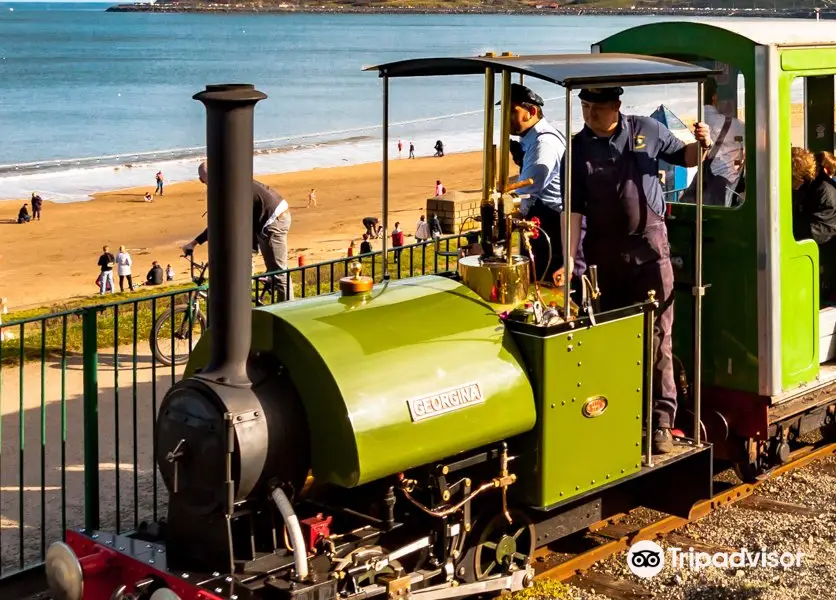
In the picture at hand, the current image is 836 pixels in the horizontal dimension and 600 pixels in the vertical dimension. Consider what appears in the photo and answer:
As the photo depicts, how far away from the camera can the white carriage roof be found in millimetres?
7188

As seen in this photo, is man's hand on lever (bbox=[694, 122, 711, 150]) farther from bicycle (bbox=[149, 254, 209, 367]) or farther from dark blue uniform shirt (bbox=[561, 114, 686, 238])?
bicycle (bbox=[149, 254, 209, 367])

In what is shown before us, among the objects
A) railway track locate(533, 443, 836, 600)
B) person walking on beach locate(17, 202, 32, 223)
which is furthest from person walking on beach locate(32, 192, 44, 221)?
railway track locate(533, 443, 836, 600)

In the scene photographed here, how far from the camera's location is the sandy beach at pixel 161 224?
27516 mm

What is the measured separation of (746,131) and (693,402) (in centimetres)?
160

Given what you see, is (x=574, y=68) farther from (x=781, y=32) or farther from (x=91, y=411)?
(x=91, y=411)

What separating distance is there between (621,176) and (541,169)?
0.50 metres

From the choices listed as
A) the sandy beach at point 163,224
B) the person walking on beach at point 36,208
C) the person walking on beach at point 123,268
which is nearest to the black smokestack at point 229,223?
the sandy beach at point 163,224

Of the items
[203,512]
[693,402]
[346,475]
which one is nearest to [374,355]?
[346,475]

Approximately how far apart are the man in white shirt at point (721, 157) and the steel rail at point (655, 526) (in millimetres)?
1799

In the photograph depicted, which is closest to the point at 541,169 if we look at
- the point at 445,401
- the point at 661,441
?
the point at 661,441

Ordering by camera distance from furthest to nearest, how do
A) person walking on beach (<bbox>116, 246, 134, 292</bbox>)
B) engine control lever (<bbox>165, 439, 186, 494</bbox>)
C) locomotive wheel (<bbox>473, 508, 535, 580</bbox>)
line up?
person walking on beach (<bbox>116, 246, 134, 292</bbox>) → locomotive wheel (<bbox>473, 508, 535, 580</bbox>) → engine control lever (<bbox>165, 439, 186, 494</bbox>)

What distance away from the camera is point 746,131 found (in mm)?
7230

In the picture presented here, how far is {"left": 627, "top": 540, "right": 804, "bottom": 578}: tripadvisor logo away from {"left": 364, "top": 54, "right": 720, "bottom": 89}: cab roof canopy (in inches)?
102

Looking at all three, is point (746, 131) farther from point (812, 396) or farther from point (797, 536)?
point (797, 536)
